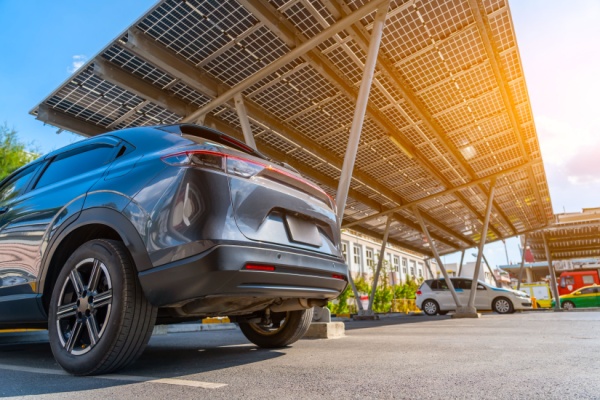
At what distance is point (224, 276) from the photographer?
2.27 metres

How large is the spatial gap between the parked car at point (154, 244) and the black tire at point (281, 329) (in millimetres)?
795

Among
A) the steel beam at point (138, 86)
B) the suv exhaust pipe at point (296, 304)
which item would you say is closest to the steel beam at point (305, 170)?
the steel beam at point (138, 86)

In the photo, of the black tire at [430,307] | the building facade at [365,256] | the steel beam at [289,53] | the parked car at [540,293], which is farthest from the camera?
the building facade at [365,256]

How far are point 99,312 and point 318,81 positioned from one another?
22.3ft

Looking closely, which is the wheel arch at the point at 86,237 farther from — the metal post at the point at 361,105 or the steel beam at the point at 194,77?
the steel beam at the point at 194,77

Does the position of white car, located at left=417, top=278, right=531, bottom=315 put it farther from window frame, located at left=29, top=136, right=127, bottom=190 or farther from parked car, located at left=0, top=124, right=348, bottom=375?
window frame, located at left=29, top=136, right=127, bottom=190

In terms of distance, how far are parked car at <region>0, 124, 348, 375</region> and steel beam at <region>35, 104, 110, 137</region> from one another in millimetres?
6004

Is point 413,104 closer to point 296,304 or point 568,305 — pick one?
point 296,304

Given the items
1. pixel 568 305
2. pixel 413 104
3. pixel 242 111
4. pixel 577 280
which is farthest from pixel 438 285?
pixel 577 280

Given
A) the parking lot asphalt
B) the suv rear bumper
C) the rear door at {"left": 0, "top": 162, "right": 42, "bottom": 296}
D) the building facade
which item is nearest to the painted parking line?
the parking lot asphalt

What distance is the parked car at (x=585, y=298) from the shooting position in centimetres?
2480

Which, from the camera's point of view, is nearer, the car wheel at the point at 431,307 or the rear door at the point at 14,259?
the rear door at the point at 14,259

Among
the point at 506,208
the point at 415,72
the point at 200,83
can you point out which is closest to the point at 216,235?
the point at 200,83

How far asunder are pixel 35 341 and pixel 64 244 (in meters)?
3.81
